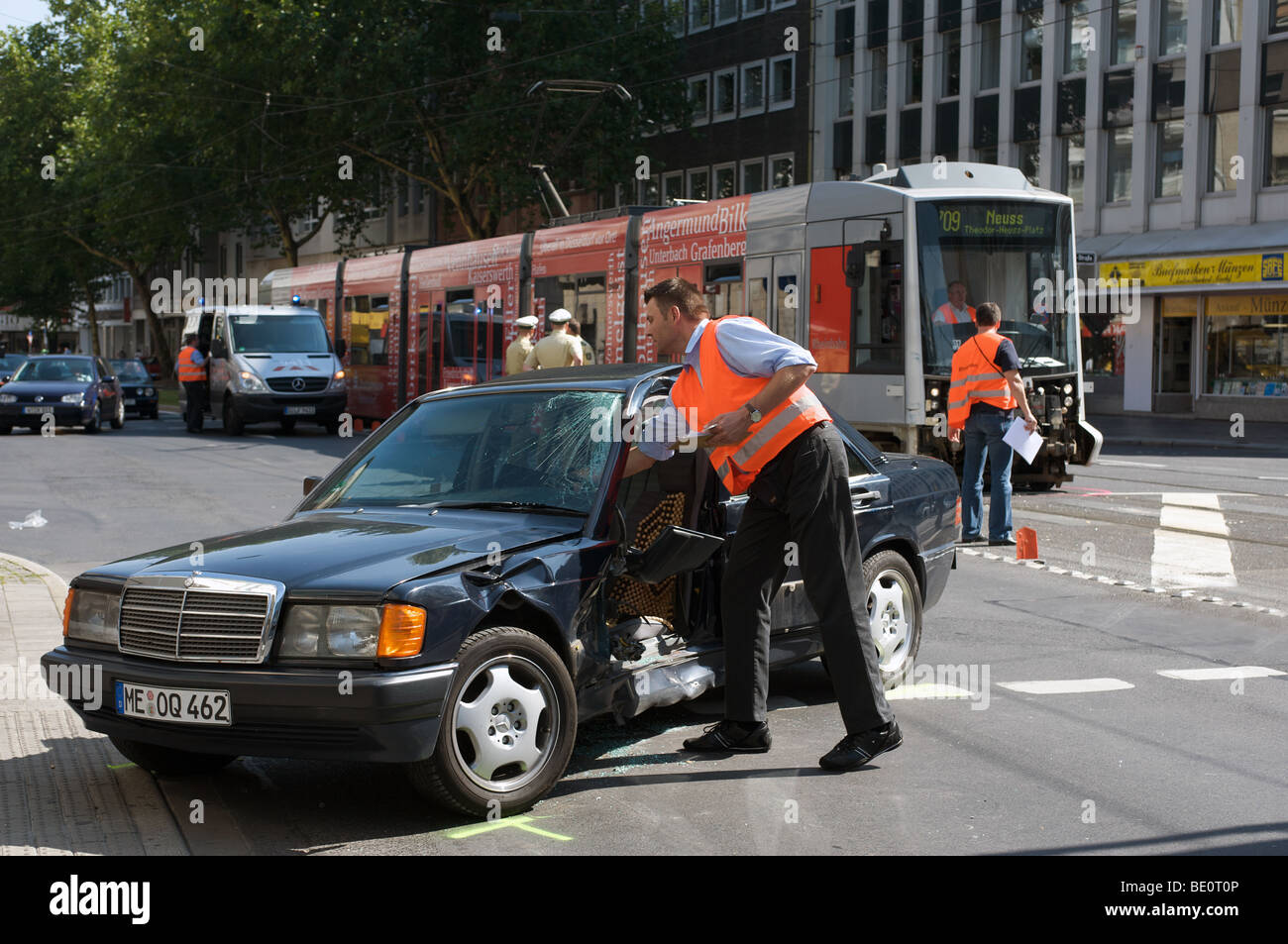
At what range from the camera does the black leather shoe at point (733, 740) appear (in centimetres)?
616

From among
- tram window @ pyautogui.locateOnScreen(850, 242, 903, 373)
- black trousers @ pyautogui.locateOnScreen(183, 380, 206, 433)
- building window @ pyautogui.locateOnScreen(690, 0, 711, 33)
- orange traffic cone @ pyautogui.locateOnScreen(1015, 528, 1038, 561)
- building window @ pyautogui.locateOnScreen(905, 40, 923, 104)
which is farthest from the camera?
building window @ pyautogui.locateOnScreen(690, 0, 711, 33)

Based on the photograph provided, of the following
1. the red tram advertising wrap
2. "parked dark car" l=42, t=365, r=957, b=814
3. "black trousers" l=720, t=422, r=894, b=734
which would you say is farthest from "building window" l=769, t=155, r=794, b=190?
"black trousers" l=720, t=422, r=894, b=734

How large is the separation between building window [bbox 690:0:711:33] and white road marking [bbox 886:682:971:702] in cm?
4556

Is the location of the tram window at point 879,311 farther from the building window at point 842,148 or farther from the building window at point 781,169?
the building window at point 781,169

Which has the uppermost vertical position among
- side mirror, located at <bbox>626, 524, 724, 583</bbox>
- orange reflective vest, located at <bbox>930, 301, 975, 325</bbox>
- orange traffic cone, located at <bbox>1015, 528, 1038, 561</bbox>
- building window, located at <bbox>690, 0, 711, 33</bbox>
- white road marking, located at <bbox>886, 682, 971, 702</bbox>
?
building window, located at <bbox>690, 0, 711, 33</bbox>

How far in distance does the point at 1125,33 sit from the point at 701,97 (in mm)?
16972

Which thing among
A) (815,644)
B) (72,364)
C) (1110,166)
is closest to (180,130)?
(72,364)

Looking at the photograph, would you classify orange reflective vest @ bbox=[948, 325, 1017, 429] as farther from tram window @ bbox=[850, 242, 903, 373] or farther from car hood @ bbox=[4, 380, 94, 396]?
car hood @ bbox=[4, 380, 94, 396]

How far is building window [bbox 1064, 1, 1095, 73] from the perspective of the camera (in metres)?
37.7

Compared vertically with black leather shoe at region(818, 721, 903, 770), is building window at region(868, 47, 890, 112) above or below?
above

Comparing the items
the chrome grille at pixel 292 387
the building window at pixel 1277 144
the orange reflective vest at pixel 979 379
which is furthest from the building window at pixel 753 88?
the orange reflective vest at pixel 979 379

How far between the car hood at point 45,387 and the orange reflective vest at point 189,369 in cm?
169

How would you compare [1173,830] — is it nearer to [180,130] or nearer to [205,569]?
[205,569]
